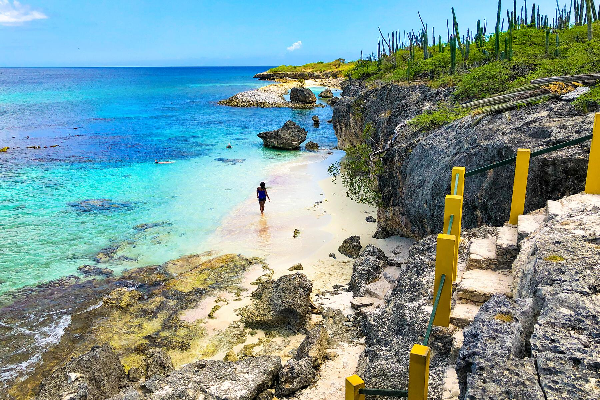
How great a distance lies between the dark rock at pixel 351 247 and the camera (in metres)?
13.8

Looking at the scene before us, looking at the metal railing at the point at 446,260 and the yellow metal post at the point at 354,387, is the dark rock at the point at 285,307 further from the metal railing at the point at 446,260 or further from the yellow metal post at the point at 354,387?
the yellow metal post at the point at 354,387

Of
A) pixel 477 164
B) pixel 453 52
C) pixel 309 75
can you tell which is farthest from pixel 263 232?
pixel 309 75

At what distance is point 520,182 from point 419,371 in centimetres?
474

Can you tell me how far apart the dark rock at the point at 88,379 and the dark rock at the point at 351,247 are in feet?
24.9

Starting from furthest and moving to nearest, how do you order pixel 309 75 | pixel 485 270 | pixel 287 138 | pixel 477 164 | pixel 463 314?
pixel 309 75 → pixel 287 138 → pixel 477 164 → pixel 485 270 → pixel 463 314

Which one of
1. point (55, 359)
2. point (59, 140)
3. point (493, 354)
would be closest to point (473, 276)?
point (493, 354)

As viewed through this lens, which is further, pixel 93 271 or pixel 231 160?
pixel 231 160

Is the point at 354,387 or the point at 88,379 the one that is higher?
the point at 354,387

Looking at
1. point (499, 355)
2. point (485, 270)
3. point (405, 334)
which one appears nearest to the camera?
point (499, 355)

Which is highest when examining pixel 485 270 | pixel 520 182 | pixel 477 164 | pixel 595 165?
pixel 595 165

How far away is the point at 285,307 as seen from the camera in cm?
987

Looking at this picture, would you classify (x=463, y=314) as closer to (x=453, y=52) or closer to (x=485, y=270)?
(x=485, y=270)

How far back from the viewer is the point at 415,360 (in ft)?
10.8

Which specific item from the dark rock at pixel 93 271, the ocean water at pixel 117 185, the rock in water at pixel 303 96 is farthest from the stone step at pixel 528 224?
the rock in water at pixel 303 96
